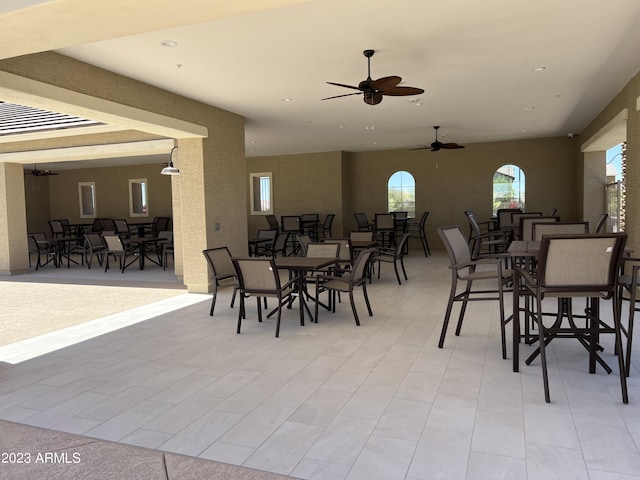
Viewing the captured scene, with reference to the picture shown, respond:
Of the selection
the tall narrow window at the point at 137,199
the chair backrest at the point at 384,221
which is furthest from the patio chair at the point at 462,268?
the tall narrow window at the point at 137,199

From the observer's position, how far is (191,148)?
6102mm

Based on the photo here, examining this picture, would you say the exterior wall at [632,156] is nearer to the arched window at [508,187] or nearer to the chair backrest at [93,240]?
the arched window at [508,187]

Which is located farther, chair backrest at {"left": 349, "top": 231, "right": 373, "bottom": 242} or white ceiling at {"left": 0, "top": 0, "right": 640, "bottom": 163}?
chair backrest at {"left": 349, "top": 231, "right": 373, "bottom": 242}

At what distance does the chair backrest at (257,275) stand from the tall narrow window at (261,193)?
8.27 m

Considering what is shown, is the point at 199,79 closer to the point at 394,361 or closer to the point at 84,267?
the point at 394,361

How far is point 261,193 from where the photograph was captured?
1252cm

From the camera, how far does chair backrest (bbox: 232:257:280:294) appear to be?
3.94 meters

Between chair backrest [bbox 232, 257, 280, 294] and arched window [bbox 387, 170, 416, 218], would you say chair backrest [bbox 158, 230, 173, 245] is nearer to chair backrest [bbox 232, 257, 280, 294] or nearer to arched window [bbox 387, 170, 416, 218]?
chair backrest [bbox 232, 257, 280, 294]

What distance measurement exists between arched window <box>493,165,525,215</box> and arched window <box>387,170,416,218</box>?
1868mm

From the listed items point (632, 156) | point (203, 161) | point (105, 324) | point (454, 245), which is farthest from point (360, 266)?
point (632, 156)

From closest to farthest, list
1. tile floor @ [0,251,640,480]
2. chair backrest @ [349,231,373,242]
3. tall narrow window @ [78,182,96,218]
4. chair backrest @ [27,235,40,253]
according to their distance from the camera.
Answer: tile floor @ [0,251,640,480] → chair backrest @ [349,231,373,242] → chair backrest @ [27,235,40,253] → tall narrow window @ [78,182,96,218]

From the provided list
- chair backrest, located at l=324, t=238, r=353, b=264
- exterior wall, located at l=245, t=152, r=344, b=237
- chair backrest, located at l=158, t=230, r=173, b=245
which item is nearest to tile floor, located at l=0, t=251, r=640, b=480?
chair backrest, located at l=324, t=238, r=353, b=264

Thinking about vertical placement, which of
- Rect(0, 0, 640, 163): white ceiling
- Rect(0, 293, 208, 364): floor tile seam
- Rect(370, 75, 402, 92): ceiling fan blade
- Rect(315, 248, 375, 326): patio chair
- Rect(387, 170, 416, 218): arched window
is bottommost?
Rect(0, 293, 208, 364): floor tile seam

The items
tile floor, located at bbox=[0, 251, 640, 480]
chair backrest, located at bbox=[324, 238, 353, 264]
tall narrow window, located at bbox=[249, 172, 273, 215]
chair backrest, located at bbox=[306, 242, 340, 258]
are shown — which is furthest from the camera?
tall narrow window, located at bbox=[249, 172, 273, 215]
